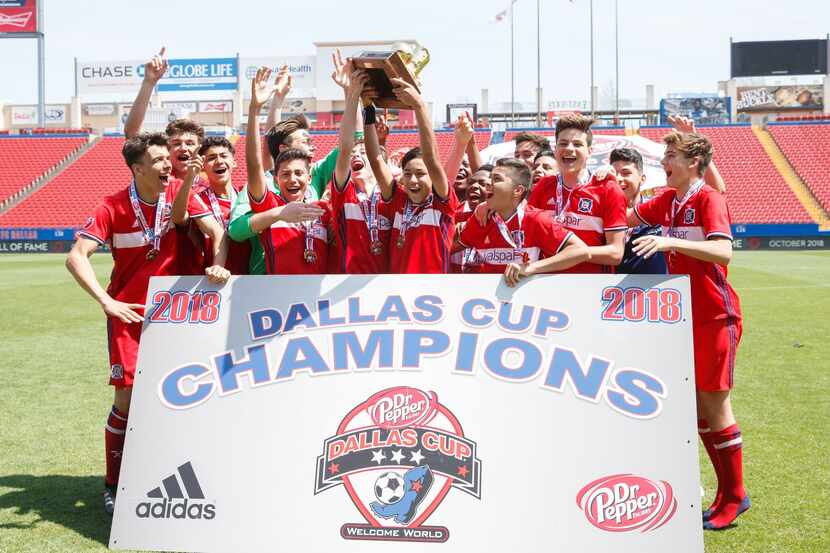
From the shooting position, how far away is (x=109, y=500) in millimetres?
4820

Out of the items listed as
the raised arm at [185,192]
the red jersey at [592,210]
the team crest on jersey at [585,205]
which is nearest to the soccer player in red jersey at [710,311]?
the red jersey at [592,210]

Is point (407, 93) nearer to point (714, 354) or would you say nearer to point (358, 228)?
point (358, 228)

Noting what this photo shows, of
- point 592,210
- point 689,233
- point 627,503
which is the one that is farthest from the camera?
point 592,210

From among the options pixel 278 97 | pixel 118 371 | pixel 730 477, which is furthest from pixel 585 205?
pixel 118 371

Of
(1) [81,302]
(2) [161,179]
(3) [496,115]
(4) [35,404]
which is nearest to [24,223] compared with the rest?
(1) [81,302]

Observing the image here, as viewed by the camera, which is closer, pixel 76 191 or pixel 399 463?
pixel 399 463

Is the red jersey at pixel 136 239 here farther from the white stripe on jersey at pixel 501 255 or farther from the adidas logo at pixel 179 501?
the white stripe on jersey at pixel 501 255

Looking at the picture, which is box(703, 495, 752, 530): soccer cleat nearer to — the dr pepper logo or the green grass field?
the green grass field

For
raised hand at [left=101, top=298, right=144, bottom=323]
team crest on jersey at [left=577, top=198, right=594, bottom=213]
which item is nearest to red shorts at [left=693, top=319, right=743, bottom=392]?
team crest on jersey at [left=577, top=198, right=594, bottom=213]

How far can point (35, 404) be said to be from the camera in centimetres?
755

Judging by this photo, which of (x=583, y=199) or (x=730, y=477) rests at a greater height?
(x=583, y=199)

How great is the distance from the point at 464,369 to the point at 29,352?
26.9 ft

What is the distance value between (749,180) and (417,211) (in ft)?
137

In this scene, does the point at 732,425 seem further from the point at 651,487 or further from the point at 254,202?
the point at 254,202
